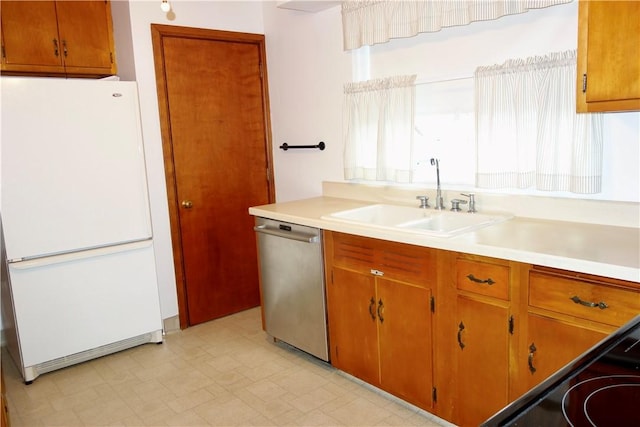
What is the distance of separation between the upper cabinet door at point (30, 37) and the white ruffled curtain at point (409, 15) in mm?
1763

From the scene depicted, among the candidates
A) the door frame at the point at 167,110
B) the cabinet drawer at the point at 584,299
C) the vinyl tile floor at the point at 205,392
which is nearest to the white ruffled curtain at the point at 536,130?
the cabinet drawer at the point at 584,299

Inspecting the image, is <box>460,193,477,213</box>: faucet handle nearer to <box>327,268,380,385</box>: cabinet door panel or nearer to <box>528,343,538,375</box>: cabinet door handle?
<box>327,268,380,385</box>: cabinet door panel

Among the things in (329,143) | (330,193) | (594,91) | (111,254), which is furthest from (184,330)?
(594,91)

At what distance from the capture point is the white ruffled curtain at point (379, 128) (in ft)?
9.65

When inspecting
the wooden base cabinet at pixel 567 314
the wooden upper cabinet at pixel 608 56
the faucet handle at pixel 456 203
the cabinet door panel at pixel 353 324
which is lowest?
the cabinet door panel at pixel 353 324

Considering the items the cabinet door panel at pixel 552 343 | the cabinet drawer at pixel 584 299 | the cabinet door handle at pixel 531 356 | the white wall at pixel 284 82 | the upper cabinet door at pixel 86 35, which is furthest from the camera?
the white wall at pixel 284 82

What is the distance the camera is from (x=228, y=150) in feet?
12.8

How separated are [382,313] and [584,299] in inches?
39.7

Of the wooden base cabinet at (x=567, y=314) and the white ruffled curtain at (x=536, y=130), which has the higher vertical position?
the white ruffled curtain at (x=536, y=130)

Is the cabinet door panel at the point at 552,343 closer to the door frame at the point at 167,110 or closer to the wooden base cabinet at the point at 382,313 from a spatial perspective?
the wooden base cabinet at the point at 382,313

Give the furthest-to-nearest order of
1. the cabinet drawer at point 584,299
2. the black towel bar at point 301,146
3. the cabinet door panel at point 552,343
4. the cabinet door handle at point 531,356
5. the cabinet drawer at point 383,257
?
1. the black towel bar at point 301,146
2. the cabinet drawer at point 383,257
3. the cabinet door handle at point 531,356
4. the cabinet door panel at point 552,343
5. the cabinet drawer at point 584,299

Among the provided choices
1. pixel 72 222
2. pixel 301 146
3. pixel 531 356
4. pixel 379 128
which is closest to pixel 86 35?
pixel 72 222

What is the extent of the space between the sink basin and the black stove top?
1.06 meters

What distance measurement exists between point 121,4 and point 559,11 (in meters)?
2.69
